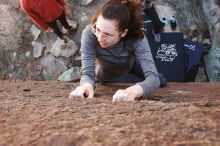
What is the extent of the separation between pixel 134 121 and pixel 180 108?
0.25 m

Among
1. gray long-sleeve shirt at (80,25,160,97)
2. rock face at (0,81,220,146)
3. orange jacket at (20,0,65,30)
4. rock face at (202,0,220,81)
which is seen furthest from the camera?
rock face at (202,0,220,81)

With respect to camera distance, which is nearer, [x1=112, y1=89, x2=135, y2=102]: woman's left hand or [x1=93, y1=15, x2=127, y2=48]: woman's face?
[x1=112, y1=89, x2=135, y2=102]: woman's left hand

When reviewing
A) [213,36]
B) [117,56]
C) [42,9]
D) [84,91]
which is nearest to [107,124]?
[84,91]

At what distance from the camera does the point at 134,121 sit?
1205 millimetres

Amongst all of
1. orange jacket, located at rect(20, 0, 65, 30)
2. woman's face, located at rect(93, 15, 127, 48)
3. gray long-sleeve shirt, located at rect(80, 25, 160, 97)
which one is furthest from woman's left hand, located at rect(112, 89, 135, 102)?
orange jacket, located at rect(20, 0, 65, 30)

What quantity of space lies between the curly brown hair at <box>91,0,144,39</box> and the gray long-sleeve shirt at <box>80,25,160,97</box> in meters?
0.07

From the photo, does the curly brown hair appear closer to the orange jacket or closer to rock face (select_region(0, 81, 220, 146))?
rock face (select_region(0, 81, 220, 146))

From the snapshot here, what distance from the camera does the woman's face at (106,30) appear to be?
6.59ft

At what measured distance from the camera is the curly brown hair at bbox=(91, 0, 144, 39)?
205cm

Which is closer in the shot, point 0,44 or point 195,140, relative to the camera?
point 195,140

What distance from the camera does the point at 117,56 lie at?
2.38 meters

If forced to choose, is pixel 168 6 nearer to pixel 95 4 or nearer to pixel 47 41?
pixel 95 4

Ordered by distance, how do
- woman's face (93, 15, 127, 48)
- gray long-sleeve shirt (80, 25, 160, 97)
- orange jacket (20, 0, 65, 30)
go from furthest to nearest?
orange jacket (20, 0, 65, 30)
gray long-sleeve shirt (80, 25, 160, 97)
woman's face (93, 15, 127, 48)

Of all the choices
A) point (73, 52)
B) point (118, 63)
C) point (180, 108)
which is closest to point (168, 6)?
point (73, 52)
